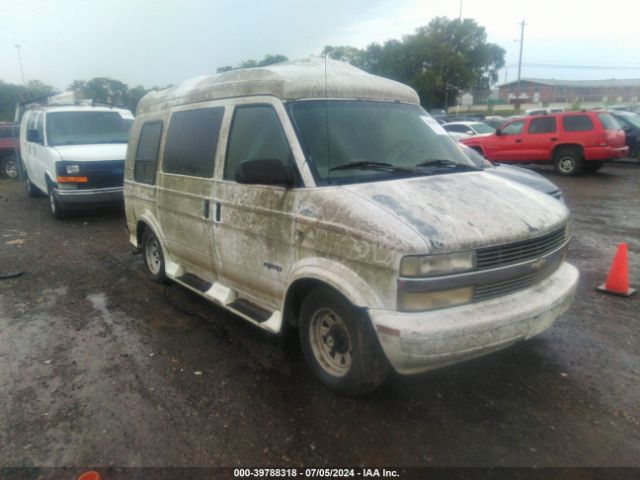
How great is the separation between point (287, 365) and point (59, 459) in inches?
63.4

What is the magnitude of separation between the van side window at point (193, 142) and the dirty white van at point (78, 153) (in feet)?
16.8

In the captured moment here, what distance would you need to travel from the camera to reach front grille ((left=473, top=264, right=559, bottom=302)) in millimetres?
2900

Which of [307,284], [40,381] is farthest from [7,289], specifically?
[307,284]

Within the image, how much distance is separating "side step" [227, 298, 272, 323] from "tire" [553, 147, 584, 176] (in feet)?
43.2

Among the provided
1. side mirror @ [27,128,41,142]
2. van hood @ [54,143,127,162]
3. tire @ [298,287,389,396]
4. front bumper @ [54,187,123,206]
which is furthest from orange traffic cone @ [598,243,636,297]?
side mirror @ [27,128,41,142]

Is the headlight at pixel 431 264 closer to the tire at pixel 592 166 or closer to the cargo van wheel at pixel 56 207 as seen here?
the cargo van wheel at pixel 56 207

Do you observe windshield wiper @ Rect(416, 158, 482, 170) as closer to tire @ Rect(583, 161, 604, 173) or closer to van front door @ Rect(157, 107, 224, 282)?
van front door @ Rect(157, 107, 224, 282)

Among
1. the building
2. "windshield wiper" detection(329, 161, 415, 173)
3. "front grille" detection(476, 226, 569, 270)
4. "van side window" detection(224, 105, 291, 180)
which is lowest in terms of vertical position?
"front grille" detection(476, 226, 569, 270)

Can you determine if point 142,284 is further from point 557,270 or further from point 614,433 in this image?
point 614,433

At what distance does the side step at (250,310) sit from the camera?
12.3ft

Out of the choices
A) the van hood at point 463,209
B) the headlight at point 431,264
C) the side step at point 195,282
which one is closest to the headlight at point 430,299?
the headlight at point 431,264

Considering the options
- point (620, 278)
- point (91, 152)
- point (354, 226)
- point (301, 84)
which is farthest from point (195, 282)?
point (91, 152)

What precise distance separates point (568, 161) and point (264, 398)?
13909 mm

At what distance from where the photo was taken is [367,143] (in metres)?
3.61
